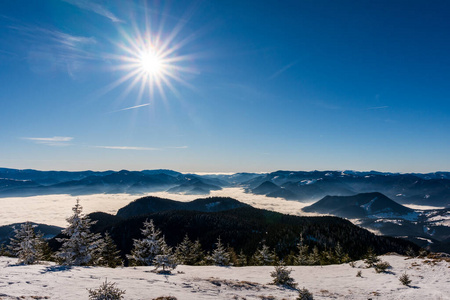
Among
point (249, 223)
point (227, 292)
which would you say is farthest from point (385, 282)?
point (249, 223)

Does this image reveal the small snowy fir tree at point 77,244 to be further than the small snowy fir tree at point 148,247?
No

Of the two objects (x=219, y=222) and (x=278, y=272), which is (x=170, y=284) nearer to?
(x=278, y=272)

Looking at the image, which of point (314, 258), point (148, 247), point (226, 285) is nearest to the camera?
point (226, 285)

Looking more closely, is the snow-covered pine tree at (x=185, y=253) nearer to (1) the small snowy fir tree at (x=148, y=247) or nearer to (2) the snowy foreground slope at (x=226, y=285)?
(1) the small snowy fir tree at (x=148, y=247)

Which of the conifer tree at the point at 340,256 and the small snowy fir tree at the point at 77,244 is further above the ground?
the small snowy fir tree at the point at 77,244

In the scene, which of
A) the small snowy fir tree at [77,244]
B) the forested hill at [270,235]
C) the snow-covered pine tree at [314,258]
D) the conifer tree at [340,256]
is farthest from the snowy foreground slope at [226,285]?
the forested hill at [270,235]

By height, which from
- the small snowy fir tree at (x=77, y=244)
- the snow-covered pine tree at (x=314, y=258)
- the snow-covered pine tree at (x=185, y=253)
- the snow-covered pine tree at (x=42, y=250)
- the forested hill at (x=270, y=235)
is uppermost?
the small snowy fir tree at (x=77, y=244)

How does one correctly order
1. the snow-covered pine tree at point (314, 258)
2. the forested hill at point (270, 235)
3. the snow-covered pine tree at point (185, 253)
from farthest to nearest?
1. the forested hill at point (270, 235)
2. the snow-covered pine tree at point (185, 253)
3. the snow-covered pine tree at point (314, 258)

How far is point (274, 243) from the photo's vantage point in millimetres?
121375

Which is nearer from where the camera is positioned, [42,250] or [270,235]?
[42,250]

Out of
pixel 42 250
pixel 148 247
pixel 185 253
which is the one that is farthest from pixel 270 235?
pixel 42 250

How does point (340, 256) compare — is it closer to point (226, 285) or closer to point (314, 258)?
point (314, 258)

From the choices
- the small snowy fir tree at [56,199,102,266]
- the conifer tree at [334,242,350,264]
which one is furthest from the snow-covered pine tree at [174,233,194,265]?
the conifer tree at [334,242,350,264]

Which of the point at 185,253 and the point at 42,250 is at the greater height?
the point at 42,250
